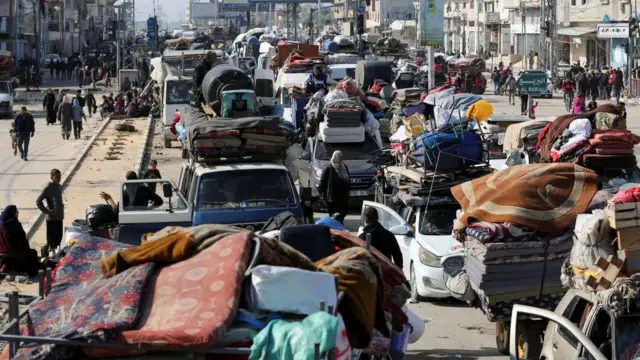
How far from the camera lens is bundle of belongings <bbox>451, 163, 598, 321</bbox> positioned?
449 inches

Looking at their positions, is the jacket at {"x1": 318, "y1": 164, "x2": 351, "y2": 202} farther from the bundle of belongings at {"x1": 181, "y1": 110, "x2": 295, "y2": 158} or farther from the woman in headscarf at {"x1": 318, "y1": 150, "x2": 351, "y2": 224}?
the bundle of belongings at {"x1": 181, "y1": 110, "x2": 295, "y2": 158}

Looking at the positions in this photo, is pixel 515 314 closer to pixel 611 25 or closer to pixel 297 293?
pixel 297 293

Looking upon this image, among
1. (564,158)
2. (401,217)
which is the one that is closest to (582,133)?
(564,158)

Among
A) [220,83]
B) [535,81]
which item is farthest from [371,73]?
[220,83]

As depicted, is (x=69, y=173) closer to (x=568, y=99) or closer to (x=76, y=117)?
(x=76, y=117)

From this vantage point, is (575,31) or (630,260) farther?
(575,31)

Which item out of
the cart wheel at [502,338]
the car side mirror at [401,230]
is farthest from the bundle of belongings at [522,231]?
the car side mirror at [401,230]

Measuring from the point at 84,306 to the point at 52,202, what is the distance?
482 inches

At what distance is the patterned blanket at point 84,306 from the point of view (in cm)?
627

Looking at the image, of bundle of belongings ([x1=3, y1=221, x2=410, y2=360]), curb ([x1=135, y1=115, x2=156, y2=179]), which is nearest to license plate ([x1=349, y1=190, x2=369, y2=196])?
curb ([x1=135, y1=115, x2=156, y2=179])

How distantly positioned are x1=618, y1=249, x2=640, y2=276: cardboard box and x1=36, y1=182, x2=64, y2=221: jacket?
1096cm

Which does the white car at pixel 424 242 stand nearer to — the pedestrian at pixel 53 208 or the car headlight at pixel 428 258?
the car headlight at pixel 428 258

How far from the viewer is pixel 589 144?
1639 cm

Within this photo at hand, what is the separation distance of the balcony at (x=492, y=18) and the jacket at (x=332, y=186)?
8193cm
